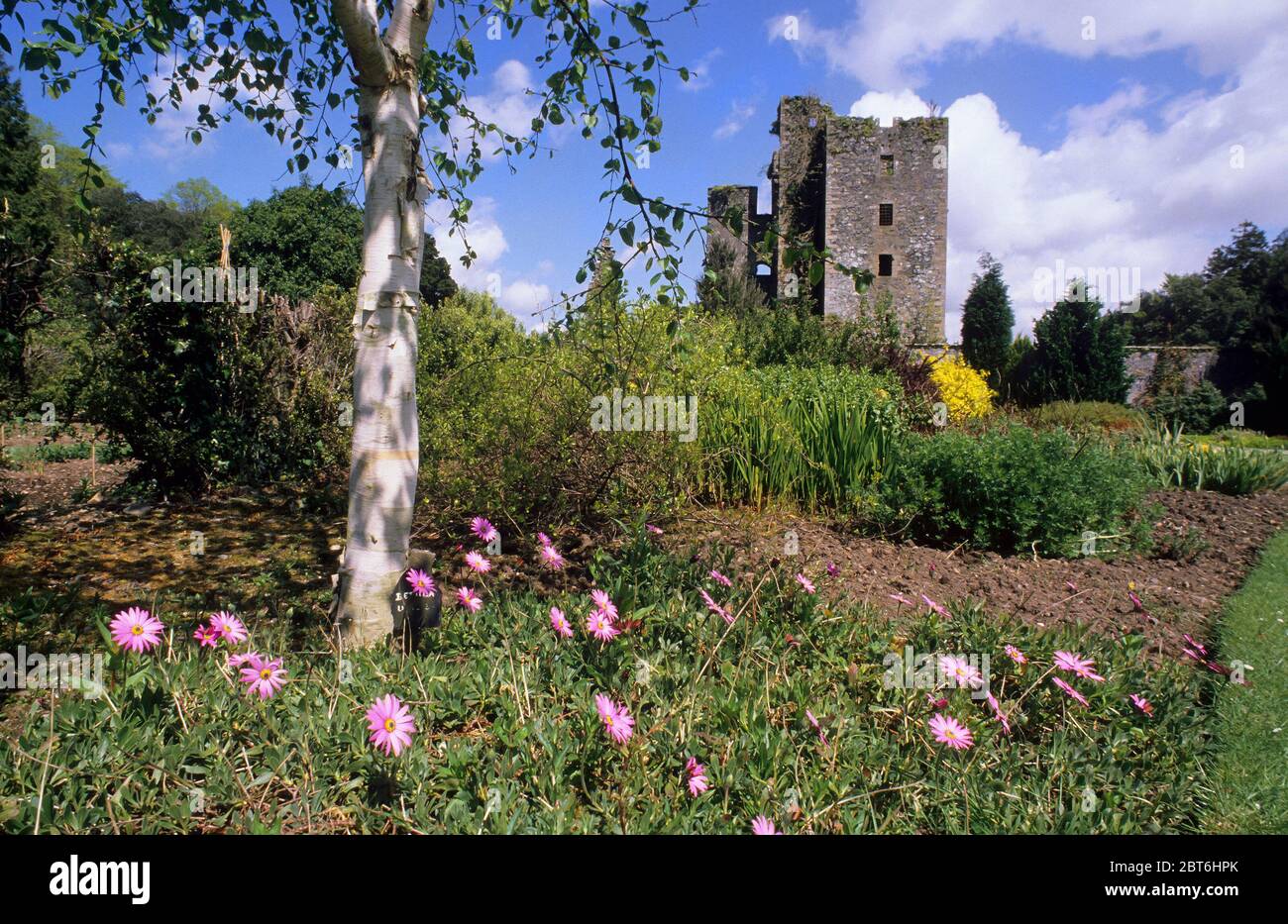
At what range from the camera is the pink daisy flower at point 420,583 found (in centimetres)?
253

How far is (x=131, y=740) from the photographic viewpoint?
1.75 meters

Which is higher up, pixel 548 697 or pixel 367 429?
pixel 367 429

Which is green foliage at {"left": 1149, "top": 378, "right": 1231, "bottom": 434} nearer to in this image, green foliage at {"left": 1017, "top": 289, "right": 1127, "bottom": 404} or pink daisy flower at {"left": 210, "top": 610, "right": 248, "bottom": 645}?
green foliage at {"left": 1017, "top": 289, "right": 1127, "bottom": 404}

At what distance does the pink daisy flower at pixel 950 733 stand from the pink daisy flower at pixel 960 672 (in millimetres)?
189

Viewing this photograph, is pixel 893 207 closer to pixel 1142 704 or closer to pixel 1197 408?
pixel 1197 408

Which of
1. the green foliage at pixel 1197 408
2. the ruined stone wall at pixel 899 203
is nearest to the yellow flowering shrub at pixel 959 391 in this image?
the green foliage at pixel 1197 408

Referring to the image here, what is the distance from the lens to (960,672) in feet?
7.64

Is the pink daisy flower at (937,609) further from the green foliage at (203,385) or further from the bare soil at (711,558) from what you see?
the green foliage at (203,385)

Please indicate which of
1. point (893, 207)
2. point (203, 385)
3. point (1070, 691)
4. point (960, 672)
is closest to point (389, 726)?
point (960, 672)

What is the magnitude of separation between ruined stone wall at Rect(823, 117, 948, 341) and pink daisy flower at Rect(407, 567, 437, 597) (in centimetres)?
2584

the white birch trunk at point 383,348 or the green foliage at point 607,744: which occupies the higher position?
the white birch trunk at point 383,348

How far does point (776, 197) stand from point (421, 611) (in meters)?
28.8
